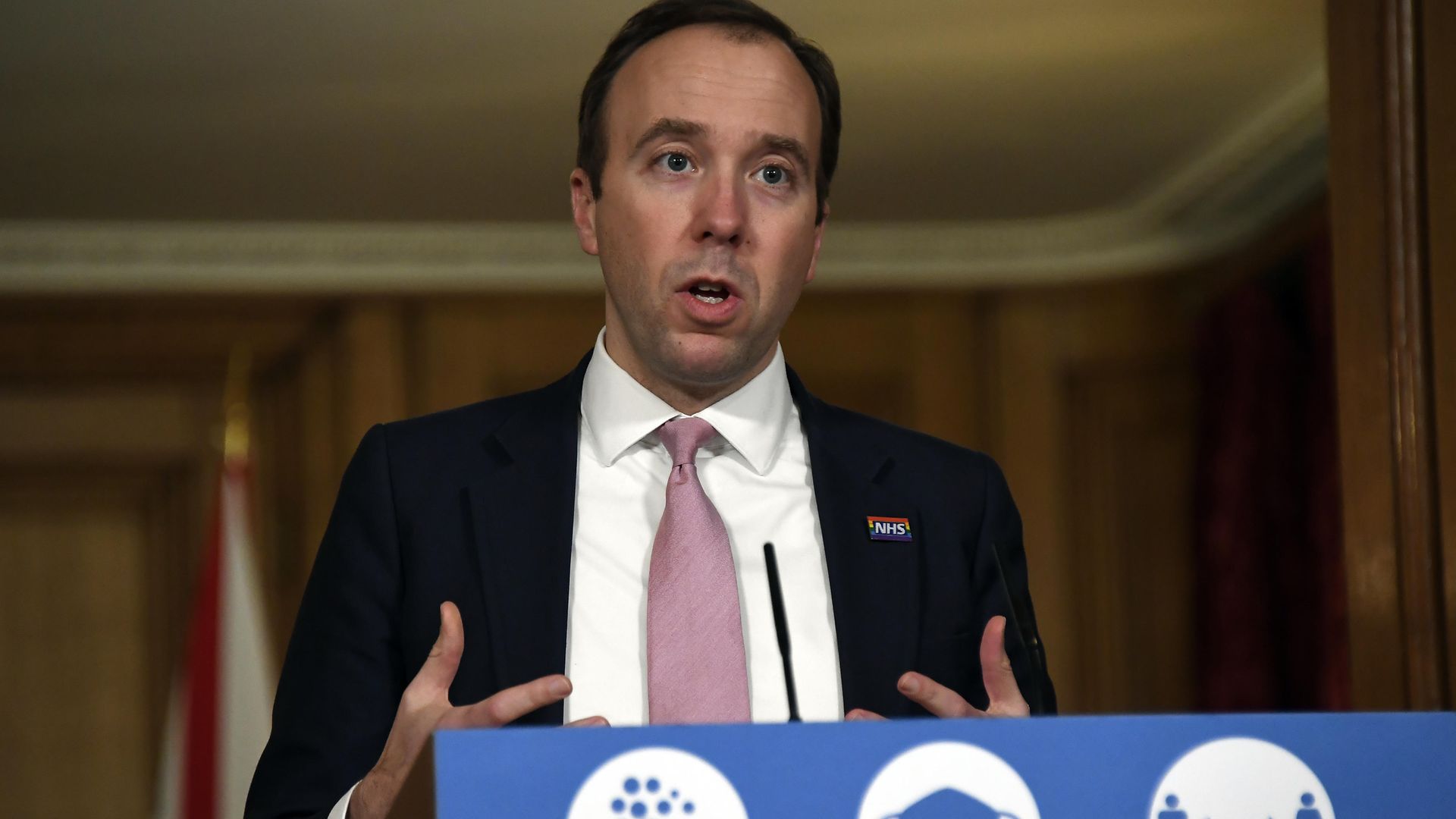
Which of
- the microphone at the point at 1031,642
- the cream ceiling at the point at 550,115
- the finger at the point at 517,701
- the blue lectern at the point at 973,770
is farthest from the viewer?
the cream ceiling at the point at 550,115

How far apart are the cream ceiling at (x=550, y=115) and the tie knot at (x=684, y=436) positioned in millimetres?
1942

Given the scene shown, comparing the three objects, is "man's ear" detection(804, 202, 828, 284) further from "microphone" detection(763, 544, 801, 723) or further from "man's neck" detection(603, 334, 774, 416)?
"microphone" detection(763, 544, 801, 723)

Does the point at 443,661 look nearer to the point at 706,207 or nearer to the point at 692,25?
the point at 706,207

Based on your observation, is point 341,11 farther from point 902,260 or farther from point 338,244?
point 902,260

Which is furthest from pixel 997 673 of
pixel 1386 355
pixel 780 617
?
pixel 1386 355

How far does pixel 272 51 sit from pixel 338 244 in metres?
1.46

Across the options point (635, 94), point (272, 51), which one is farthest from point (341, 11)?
point (635, 94)

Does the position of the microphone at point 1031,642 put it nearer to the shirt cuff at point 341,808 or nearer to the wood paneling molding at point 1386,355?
the shirt cuff at point 341,808

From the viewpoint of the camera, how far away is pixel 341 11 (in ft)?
11.0

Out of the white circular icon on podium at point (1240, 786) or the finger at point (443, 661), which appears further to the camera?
the finger at point (443, 661)

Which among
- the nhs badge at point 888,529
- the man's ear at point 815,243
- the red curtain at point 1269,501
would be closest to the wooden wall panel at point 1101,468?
the red curtain at point 1269,501

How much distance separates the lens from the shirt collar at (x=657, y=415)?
1555 mm

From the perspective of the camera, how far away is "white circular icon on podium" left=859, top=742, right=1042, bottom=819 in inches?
33.7

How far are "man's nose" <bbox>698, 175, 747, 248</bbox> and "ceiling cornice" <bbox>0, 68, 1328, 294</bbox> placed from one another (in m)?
3.36
